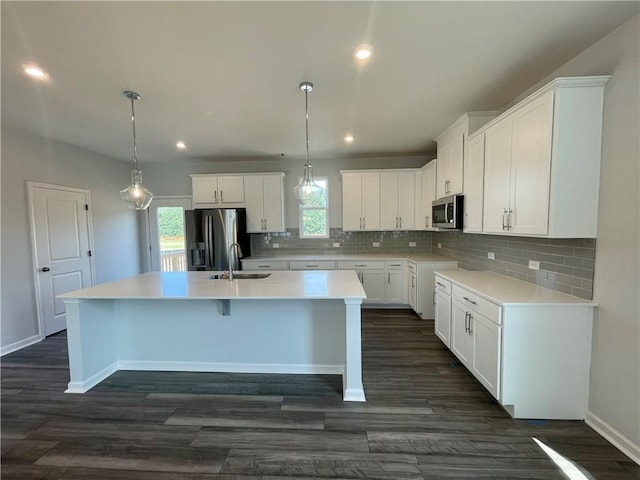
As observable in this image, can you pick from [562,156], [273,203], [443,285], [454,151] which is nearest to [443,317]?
[443,285]

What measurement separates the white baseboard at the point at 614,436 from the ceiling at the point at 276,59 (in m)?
2.62

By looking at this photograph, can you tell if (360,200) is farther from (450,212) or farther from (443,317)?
(443,317)

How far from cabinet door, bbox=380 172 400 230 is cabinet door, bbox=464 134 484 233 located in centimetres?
160

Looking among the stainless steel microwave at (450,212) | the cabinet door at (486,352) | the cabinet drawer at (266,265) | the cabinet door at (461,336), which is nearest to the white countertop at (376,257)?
the cabinet drawer at (266,265)

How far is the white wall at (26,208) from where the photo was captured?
3344 millimetres

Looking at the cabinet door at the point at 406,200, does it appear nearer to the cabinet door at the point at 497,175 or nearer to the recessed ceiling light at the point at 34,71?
the cabinet door at the point at 497,175

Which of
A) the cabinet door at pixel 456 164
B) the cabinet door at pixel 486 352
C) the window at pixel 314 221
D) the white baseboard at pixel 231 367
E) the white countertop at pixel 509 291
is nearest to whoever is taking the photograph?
the white countertop at pixel 509 291

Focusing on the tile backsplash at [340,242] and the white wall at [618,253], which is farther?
the tile backsplash at [340,242]

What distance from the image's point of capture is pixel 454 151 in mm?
3561

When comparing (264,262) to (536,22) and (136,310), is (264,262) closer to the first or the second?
(136,310)

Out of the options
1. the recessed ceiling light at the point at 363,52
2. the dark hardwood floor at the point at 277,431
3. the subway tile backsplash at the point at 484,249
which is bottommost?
the dark hardwood floor at the point at 277,431

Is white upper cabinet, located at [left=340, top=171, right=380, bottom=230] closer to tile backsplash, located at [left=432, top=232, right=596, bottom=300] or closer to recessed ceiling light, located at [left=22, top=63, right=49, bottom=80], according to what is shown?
tile backsplash, located at [left=432, top=232, right=596, bottom=300]

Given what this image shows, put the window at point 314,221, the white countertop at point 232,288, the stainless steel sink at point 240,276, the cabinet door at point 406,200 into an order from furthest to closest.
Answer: the window at point 314,221 → the cabinet door at point 406,200 → the stainless steel sink at point 240,276 → the white countertop at point 232,288

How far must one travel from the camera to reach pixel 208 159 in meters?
5.20
